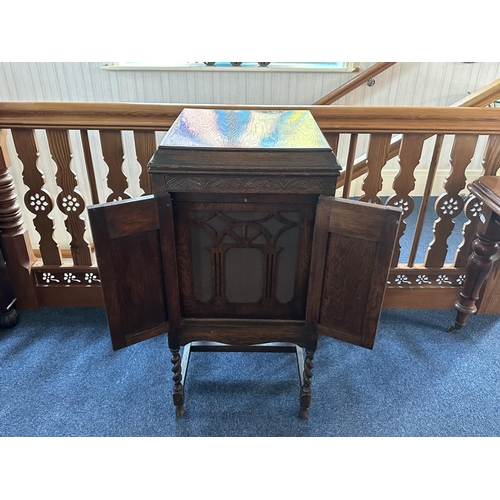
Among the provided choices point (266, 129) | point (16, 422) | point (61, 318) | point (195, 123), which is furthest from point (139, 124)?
point (16, 422)

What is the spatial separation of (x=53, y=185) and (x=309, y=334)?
3.14 m

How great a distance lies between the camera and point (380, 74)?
311 cm

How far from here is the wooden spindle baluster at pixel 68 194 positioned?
155 cm

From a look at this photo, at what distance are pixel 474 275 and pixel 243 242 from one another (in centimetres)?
110

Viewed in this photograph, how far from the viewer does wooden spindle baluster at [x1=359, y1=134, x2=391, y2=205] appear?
1.56 metres

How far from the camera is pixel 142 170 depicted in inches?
63.4

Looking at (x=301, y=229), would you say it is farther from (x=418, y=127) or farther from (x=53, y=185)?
(x=53, y=185)

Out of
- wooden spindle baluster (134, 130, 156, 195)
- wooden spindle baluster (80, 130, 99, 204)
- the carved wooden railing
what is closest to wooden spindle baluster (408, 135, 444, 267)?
the carved wooden railing

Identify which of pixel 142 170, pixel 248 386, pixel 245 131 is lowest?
pixel 248 386

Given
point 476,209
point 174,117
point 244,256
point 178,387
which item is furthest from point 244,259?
Result: point 476,209

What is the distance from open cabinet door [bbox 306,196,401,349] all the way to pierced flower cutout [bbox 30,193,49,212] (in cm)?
118

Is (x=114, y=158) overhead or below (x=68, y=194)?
overhead

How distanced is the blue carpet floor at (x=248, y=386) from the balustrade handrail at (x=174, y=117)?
841 millimetres

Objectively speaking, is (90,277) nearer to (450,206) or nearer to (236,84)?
(450,206)
